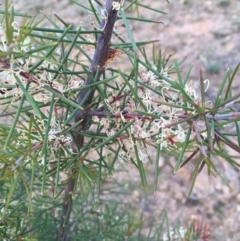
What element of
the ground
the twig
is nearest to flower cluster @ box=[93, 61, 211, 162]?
the twig

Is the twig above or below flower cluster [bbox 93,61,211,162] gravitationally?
above

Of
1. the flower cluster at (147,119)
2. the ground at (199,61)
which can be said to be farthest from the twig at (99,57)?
the ground at (199,61)

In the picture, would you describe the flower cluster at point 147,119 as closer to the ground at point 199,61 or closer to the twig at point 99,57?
the twig at point 99,57

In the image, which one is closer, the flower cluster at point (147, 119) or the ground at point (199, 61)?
the flower cluster at point (147, 119)

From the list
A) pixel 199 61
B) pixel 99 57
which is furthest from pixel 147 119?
pixel 199 61

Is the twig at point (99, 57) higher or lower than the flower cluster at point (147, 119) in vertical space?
higher

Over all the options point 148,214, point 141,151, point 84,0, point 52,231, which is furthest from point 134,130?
point 84,0

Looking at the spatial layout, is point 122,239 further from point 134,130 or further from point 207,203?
point 207,203

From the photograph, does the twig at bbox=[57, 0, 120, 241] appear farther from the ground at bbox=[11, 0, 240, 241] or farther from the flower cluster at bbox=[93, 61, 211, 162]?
the ground at bbox=[11, 0, 240, 241]
